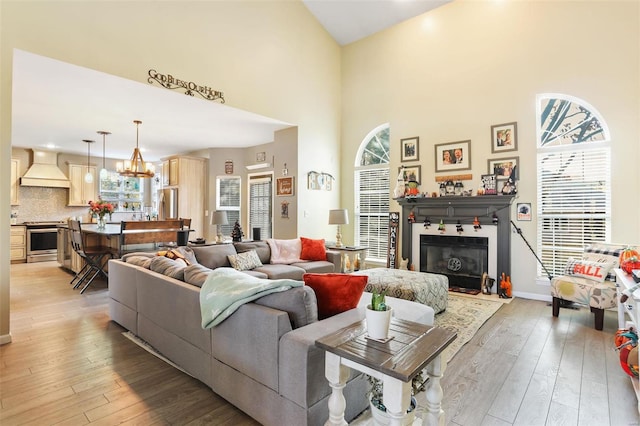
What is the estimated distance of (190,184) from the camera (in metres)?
7.55

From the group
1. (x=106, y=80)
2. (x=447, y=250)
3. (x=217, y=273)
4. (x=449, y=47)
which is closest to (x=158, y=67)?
(x=106, y=80)

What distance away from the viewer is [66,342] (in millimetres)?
2986

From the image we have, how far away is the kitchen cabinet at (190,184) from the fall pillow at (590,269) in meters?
7.18

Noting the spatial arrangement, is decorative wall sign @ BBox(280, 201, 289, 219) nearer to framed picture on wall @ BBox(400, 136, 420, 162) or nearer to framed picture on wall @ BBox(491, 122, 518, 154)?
framed picture on wall @ BBox(400, 136, 420, 162)

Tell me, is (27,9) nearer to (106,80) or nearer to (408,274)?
(106,80)

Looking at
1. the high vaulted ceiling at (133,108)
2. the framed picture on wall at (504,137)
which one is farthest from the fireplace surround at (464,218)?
the high vaulted ceiling at (133,108)

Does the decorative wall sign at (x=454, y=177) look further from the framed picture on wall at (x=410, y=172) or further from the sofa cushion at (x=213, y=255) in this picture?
the sofa cushion at (x=213, y=255)

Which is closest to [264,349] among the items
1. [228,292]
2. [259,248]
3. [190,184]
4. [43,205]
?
[228,292]

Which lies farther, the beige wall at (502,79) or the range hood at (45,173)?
the range hood at (45,173)

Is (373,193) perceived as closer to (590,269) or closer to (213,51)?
(590,269)

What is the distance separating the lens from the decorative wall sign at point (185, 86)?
3.95m

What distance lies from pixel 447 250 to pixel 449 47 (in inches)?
137

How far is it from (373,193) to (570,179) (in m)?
3.20

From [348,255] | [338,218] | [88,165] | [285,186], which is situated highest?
[88,165]
